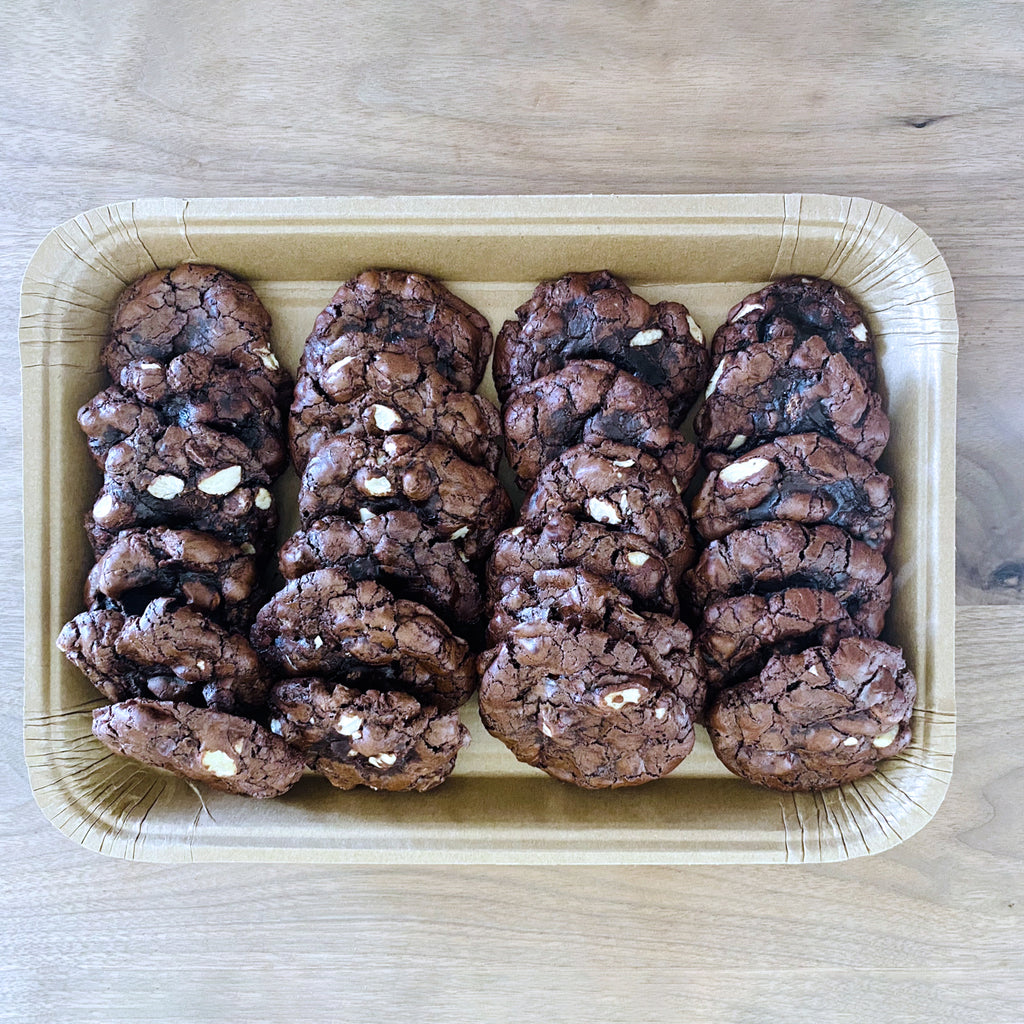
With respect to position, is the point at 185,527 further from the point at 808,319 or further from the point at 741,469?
the point at 808,319

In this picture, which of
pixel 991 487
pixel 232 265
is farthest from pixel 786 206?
pixel 232 265

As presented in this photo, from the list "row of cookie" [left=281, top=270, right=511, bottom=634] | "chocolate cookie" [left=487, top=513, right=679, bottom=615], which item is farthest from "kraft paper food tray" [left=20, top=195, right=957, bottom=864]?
"chocolate cookie" [left=487, top=513, right=679, bottom=615]

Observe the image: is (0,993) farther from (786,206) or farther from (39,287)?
(786,206)

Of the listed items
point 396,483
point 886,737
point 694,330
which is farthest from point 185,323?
point 886,737

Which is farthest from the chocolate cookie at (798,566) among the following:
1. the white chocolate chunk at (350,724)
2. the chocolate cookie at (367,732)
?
the white chocolate chunk at (350,724)

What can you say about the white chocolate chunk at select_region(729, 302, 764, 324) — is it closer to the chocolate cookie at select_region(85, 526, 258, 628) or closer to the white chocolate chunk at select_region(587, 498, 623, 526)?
the white chocolate chunk at select_region(587, 498, 623, 526)

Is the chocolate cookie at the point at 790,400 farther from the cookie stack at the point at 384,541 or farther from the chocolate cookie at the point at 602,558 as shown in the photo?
the cookie stack at the point at 384,541

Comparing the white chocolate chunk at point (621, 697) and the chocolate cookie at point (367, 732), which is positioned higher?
the white chocolate chunk at point (621, 697)
